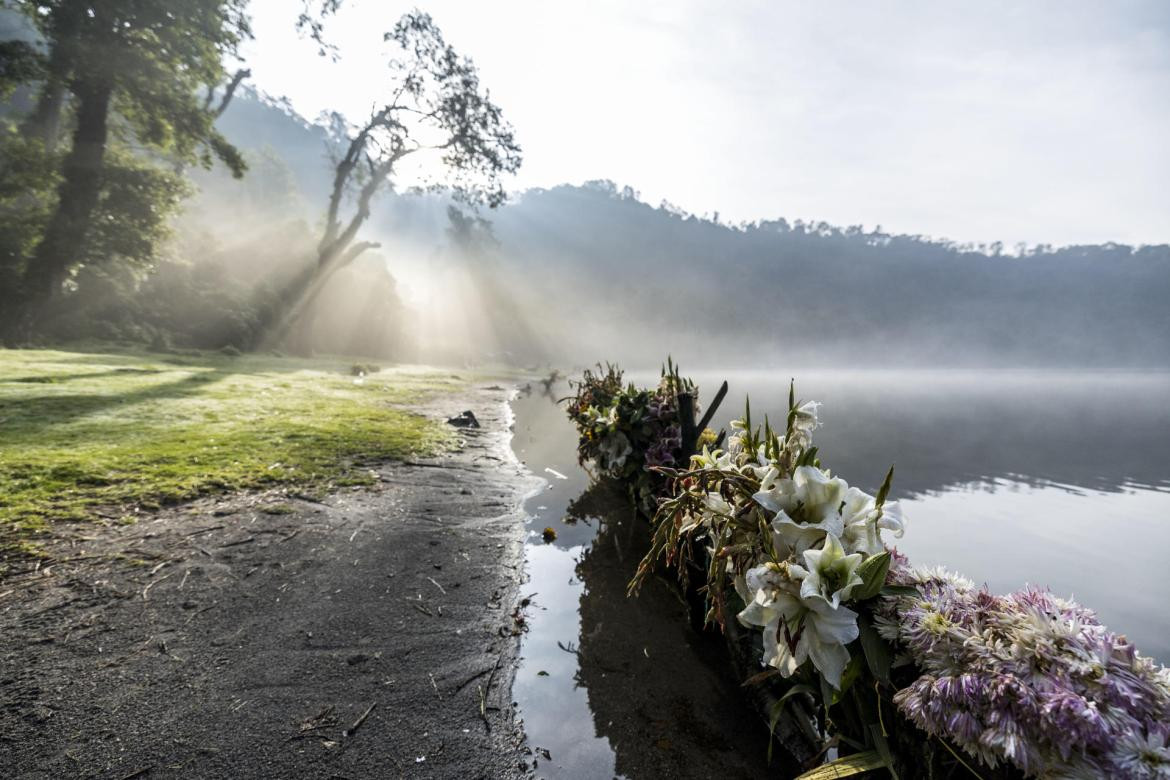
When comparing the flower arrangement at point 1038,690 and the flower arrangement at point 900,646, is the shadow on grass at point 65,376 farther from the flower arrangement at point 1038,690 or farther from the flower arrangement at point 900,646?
the flower arrangement at point 1038,690

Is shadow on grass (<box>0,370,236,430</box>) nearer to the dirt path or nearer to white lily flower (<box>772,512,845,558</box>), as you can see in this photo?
the dirt path

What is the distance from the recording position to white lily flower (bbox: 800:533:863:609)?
1.53 metres

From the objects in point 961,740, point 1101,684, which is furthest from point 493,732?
point 1101,684

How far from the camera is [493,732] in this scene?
8.31ft

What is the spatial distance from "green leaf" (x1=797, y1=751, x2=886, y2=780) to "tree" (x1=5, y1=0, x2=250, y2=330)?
28.1 meters

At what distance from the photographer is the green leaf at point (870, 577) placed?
5.26 feet

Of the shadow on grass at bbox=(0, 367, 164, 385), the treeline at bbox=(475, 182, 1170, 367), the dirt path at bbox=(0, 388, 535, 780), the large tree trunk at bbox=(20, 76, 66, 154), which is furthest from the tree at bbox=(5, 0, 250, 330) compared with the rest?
the treeline at bbox=(475, 182, 1170, 367)

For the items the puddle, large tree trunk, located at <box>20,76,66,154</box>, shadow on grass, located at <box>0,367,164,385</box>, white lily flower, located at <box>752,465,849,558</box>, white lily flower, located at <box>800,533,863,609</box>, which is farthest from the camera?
A: large tree trunk, located at <box>20,76,66,154</box>

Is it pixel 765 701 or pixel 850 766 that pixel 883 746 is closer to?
pixel 850 766

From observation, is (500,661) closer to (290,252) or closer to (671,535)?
(671,535)

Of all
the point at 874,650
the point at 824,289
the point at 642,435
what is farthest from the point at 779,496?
the point at 824,289

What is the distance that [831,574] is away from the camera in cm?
163

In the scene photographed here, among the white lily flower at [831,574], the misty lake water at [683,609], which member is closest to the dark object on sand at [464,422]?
the misty lake water at [683,609]

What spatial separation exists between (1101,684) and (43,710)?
13.7ft
